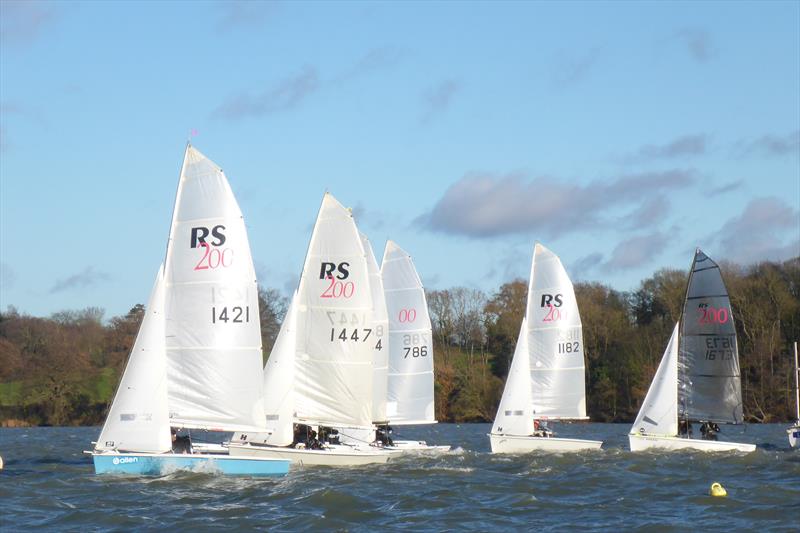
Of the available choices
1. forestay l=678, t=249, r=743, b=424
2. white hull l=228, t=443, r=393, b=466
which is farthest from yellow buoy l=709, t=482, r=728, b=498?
forestay l=678, t=249, r=743, b=424

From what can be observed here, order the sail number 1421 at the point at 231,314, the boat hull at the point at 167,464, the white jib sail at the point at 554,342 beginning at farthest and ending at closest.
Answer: the white jib sail at the point at 554,342 < the sail number 1421 at the point at 231,314 < the boat hull at the point at 167,464

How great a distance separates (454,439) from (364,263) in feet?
65.7

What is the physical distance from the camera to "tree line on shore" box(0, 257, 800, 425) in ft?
207

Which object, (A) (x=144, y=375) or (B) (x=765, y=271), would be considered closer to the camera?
(A) (x=144, y=375)

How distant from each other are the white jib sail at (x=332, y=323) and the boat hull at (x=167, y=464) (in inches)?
186

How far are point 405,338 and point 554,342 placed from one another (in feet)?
16.1

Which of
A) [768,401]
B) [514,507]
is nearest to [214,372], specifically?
[514,507]

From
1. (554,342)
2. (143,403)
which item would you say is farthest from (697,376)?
(143,403)

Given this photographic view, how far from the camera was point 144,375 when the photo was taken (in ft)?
79.9

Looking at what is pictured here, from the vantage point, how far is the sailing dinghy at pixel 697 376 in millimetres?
34969

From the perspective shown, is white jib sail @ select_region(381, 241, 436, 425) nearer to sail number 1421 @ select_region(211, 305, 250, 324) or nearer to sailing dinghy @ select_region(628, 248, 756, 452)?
sailing dinghy @ select_region(628, 248, 756, 452)

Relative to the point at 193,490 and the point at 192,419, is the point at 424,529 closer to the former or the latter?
the point at 193,490

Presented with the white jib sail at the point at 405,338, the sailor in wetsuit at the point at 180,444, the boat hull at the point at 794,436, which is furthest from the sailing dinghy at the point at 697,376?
the sailor in wetsuit at the point at 180,444

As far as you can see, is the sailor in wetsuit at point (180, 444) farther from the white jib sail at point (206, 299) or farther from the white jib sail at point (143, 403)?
the white jib sail at point (143, 403)
